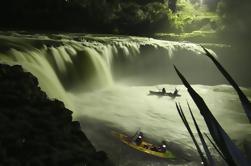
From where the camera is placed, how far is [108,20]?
144 feet

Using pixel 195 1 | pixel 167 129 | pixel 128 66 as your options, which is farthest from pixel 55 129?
pixel 195 1

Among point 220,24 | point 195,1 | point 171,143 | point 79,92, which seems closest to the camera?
point 171,143

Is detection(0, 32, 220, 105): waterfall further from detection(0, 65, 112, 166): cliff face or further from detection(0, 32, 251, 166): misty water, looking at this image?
detection(0, 65, 112, 166): cliff face

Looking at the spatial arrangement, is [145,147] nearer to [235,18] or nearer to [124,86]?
[124,86]

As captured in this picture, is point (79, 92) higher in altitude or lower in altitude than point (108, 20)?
lower

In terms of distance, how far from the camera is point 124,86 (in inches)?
1100

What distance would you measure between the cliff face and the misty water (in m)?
4.94

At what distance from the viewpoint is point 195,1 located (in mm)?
79500

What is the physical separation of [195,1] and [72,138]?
75.7m

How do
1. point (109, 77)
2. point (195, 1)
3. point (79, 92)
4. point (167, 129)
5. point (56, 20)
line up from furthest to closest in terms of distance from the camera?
1. point (195, 1)
2. point (56, 20)
3. point (109, 77)
4. point (79, 92)
5. point (167, 129)

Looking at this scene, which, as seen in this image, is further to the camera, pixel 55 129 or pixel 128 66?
pixel 128 66

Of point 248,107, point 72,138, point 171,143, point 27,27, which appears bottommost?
point 171,143

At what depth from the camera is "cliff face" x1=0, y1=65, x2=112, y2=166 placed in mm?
6457

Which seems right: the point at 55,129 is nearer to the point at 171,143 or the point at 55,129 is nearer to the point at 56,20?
the point at 171,143
